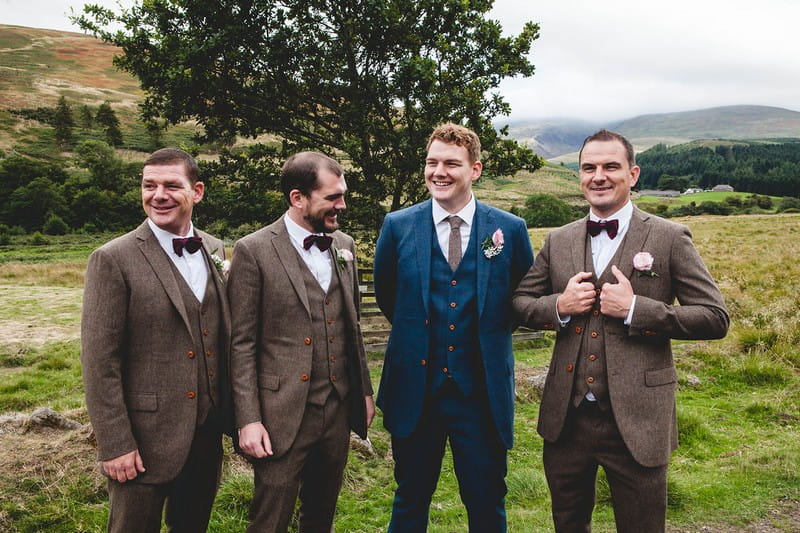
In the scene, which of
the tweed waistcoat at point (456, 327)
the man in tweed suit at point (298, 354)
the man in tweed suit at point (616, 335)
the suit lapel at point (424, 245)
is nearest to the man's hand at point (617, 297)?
the man in tweed suit at point (616, 335)

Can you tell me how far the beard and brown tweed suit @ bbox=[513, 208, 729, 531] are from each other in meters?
1.36

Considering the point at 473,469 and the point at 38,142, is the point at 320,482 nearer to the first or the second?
the point at 473,469

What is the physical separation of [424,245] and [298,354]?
3.55 feet

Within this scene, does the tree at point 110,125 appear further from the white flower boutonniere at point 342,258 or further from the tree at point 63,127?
the white flower boutonniere at point 342,258

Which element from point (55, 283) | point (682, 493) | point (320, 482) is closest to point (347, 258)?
point (320, 482)

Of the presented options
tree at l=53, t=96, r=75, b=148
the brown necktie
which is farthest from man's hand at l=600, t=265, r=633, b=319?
tree at l=53, t=96, r=75, b=148

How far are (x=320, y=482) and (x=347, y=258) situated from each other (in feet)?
→ 4.81

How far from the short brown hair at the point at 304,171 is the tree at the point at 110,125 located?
109784mm

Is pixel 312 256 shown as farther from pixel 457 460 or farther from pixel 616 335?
pixel 616 335

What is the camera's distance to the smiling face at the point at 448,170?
10.5 ft

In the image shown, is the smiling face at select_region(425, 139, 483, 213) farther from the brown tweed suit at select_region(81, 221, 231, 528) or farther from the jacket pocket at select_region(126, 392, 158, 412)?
the jacket pocket at select_region(126, 392, 158, 412)

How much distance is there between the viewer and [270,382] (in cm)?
295

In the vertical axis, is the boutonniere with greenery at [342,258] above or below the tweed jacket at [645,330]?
above

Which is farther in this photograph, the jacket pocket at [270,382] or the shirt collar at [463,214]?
the shirt collar at [463,214]
